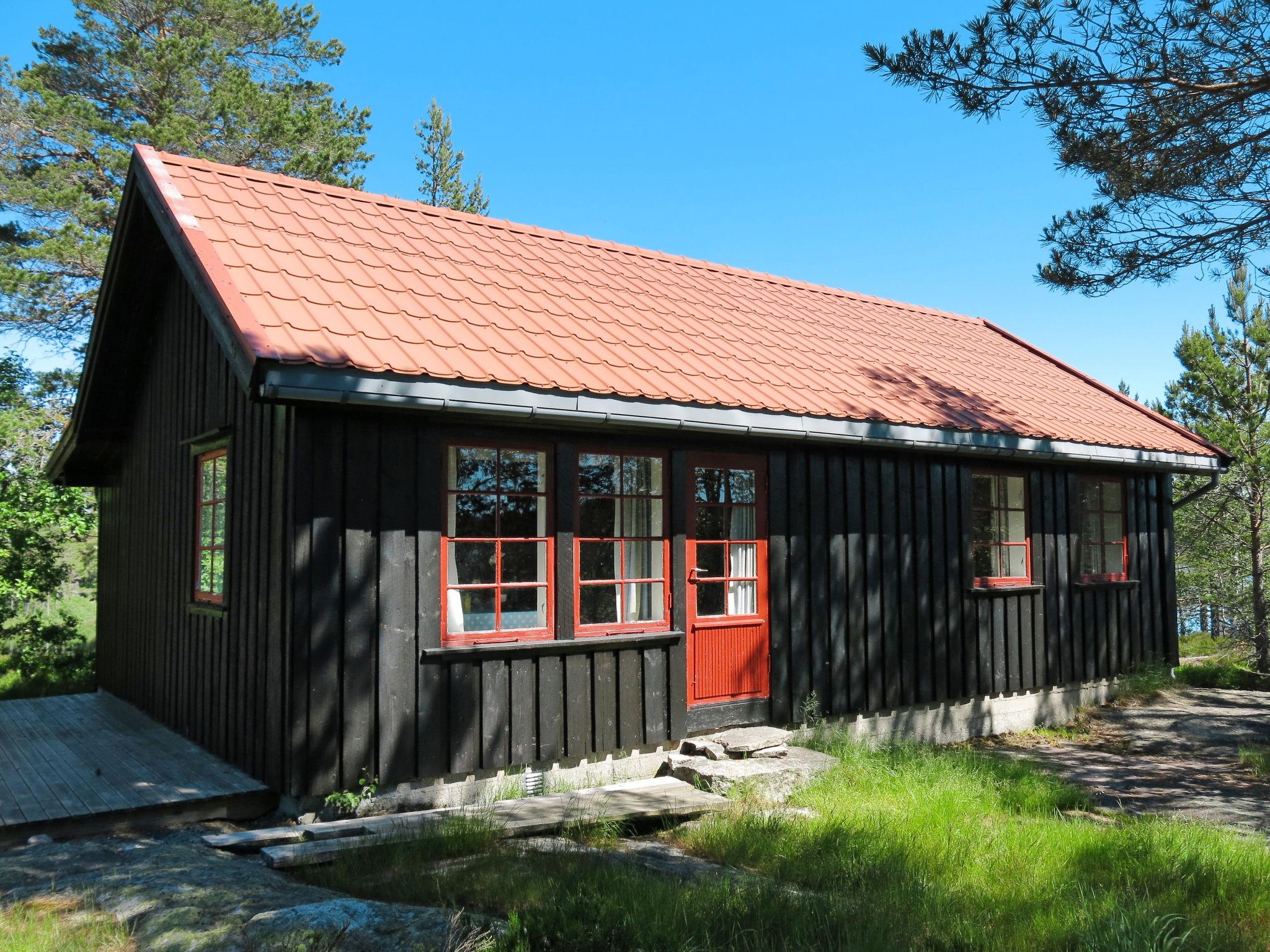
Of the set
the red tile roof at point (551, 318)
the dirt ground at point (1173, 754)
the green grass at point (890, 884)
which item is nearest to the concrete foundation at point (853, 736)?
the dirt ground at point (1173, 754)

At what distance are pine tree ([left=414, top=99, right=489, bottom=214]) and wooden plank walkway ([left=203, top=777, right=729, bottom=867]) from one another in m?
25.6

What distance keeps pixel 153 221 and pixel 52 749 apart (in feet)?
13.5

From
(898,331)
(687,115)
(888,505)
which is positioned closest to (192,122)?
(687,115)

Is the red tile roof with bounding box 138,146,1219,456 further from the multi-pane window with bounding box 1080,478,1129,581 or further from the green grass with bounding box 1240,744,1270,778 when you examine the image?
the green grass with bounding box 1240,744,1270,778

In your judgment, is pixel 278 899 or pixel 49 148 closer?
pixel 278 899

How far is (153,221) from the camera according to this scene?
26.5 feet

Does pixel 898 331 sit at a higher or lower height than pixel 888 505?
higher

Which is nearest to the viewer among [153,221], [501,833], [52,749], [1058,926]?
[1058,926]

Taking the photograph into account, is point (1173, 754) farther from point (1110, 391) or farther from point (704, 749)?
point (1110, 391)

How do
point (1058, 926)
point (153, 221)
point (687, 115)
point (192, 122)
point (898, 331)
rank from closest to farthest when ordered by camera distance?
point (1058, 926), point (153, 221), point (898, 331), point (192, 122), point (687, 115)

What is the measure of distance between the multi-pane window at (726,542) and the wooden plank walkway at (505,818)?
159 centimetres

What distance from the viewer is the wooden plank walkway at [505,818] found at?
520cm

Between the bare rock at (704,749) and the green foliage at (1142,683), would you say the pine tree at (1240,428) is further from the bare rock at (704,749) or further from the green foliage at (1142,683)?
the bare rock at (704,749)

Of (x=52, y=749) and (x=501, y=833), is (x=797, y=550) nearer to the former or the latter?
(x=501, y=833)
